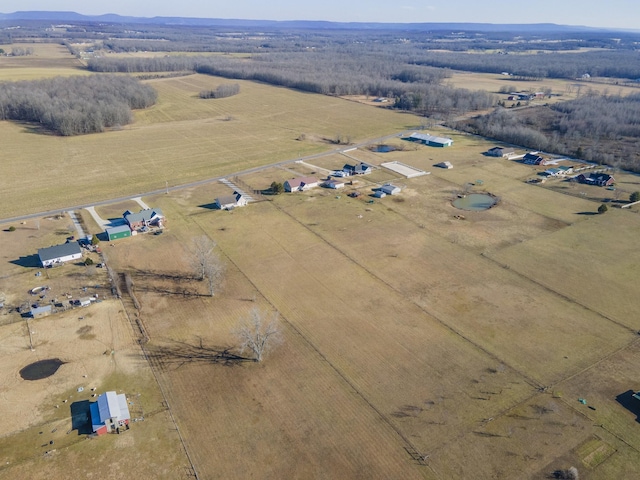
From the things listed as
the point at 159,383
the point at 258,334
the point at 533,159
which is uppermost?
the point at 533,159

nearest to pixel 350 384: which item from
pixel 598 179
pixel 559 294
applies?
pixel 559 294

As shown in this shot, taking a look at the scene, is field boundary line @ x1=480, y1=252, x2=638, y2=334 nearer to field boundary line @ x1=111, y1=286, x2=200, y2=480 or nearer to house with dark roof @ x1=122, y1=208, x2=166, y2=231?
field boundary line @ x1=111, y1=286, x2=200, y2=480

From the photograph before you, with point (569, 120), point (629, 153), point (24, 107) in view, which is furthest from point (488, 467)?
point (24, 107)

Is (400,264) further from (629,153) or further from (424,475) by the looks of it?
(629,153)

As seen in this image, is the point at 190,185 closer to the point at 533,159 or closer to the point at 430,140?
the point at 430,140

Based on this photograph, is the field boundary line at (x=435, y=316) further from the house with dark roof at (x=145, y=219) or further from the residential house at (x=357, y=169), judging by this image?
the residential house at (x=357, y=169)

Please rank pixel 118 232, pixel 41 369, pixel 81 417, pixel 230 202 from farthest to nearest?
1. pixel 230 202
2. pixel 118 232
3. pixel 41 369
4. pixel 81 417

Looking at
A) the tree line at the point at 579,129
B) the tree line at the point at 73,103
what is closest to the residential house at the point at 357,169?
the tree line at the point at 579,129
